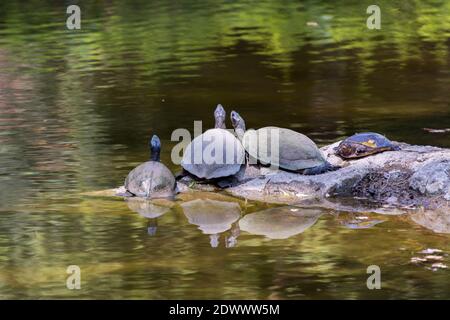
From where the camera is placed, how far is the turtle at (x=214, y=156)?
8.60m

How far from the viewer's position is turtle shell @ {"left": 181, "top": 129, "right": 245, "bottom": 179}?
28.2 feet

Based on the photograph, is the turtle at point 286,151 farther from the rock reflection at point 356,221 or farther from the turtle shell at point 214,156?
the rock reflection at point 356,221

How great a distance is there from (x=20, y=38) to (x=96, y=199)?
31.9 ft

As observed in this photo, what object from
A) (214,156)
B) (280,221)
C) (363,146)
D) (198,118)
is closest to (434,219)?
(280,221)

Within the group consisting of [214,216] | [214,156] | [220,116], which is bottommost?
[214,216]

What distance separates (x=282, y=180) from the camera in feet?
28.0

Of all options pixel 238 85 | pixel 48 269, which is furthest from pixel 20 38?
pixel 48 269

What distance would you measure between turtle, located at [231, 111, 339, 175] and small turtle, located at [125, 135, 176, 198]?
748 millimetres

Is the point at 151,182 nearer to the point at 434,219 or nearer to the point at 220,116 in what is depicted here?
the point at 220,116

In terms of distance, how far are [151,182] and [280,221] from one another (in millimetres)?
1142

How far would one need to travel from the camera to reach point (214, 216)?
7.95 meters

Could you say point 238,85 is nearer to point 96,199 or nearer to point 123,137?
point 123,137

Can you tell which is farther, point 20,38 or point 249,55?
point 20,38

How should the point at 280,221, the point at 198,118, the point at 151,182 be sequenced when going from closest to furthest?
the point at 280,221
the point at 151,182
the point at 198,118
